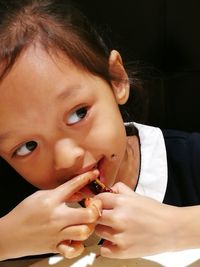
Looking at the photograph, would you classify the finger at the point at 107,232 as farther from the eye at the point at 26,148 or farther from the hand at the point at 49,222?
the eye at the point at 26,148

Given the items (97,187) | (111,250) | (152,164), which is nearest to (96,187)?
(97,187)

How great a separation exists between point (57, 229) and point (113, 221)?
0.28ft

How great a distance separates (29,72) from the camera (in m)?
0.72

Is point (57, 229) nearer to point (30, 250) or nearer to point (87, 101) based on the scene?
point (30, 250)

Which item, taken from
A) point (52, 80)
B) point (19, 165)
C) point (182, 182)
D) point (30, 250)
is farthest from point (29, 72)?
point (182, 182)

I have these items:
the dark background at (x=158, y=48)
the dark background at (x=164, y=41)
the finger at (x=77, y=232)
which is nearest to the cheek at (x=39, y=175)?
the finger at (x=77, y=232)

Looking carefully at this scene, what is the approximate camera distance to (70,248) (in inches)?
28.1

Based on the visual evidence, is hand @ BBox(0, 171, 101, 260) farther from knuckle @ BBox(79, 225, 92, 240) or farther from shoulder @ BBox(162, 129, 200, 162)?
shoulder @ BBox(162, 129, 200, 162)

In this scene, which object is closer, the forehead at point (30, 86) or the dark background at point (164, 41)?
the forehead at point (30, 86)

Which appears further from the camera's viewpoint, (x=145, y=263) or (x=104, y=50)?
(x=104, y=50)

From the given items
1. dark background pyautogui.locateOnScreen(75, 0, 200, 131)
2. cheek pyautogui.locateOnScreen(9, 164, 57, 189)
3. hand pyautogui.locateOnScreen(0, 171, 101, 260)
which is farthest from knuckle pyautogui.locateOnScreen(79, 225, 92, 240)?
dark background pyautogui.locateOnScreen(75, 0, 200, 131)

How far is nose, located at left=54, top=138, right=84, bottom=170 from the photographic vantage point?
2.39ft

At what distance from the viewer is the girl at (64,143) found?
0.69m

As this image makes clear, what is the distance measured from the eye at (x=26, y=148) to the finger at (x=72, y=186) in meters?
0.08
